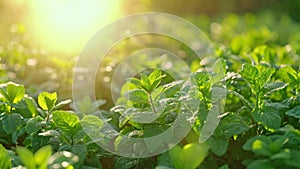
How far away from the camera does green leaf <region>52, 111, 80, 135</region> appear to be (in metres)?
2.04

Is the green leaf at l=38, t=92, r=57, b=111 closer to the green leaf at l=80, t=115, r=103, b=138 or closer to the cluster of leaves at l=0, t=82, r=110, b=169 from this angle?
the cluster of leaves at l=0, t=82, r=110, b=169

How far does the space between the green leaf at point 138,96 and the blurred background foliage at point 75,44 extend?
2.72 ft

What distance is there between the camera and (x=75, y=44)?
4.86 metres

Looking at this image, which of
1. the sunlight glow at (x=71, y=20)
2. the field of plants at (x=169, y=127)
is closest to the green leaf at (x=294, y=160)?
the field of plants at (x=169, y=127)

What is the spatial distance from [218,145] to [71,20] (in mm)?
3714

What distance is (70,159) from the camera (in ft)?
5.70

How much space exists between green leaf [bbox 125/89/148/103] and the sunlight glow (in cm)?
271

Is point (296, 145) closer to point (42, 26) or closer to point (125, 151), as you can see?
point (125, 151)

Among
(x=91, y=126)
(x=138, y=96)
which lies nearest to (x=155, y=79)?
(x=138, y=96)

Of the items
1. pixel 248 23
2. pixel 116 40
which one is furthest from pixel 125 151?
pixel 248 23

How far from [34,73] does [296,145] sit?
2121 millimetres

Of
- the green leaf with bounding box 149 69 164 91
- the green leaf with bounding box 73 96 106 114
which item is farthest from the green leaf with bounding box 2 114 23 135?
the green leaf with bounding box 149 69 164 91

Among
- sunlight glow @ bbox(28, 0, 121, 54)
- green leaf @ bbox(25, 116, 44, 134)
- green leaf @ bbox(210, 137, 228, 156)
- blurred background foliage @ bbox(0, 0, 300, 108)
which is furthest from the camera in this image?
sunlight glow @ bbox(28, 0, 121, 54)

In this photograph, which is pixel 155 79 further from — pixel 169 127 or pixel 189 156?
pixel 189 156
